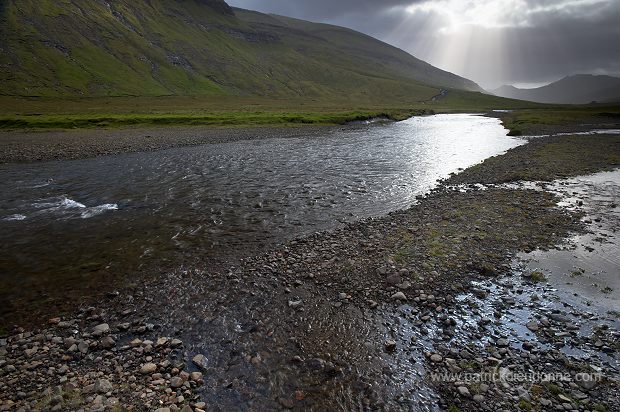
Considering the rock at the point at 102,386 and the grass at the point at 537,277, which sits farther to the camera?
the grass at the point at 537,277

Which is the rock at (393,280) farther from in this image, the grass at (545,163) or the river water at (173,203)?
the grass at (545,163)

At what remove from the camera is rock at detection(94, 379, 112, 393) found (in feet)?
27.8

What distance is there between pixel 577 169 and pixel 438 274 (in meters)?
29.9

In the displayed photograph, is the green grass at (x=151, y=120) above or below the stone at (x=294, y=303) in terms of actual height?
above

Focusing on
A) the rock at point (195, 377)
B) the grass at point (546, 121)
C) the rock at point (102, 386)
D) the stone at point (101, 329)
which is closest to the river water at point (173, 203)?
the stone at point (101, 329)

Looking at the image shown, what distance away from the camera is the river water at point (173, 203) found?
1631 cm

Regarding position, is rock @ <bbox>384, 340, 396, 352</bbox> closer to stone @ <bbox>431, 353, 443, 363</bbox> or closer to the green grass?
stone @ <bbox>431, 353, 443, 363</bbox>

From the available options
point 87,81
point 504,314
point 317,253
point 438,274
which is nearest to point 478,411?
point 504,314

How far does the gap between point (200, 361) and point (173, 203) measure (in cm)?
1783

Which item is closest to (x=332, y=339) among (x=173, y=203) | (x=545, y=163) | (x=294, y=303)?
(x=294, y=303)

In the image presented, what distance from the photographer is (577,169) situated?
110ft

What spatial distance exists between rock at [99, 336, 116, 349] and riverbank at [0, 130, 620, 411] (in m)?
0.04

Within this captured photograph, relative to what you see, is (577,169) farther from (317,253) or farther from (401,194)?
(317,253)

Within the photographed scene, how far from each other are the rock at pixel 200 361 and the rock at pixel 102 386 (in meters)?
2.12
